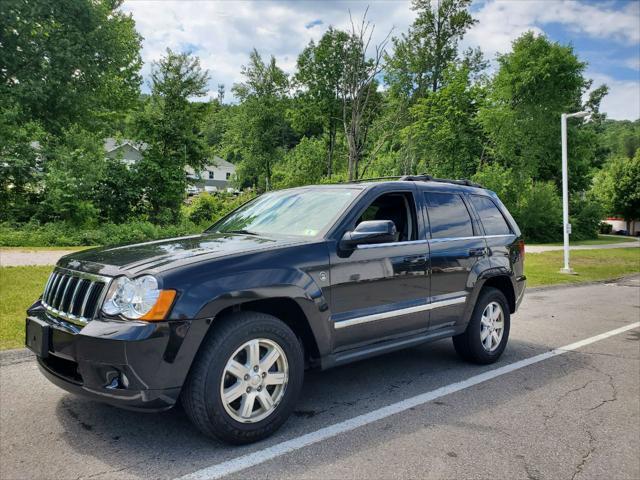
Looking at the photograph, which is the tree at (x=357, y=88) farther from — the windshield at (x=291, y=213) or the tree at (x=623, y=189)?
the tree at (x=623, y=189)

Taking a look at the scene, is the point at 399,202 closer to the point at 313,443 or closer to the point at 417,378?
the point at 417,378

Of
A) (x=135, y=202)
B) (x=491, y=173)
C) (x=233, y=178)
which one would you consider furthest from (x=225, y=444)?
(x=233, y=178)

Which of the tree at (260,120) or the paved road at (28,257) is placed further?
the tree at (260,120)

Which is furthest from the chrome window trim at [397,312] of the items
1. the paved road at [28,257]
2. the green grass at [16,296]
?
the paved road at [28,257]

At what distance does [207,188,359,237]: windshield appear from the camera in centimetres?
419

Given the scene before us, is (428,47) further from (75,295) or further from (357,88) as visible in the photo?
(75,295)

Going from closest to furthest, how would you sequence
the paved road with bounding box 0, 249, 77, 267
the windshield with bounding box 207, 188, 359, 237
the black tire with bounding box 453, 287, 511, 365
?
1. the windshield with bounding box 207, 188, 359, 237
2. the black tire with bounding box 453, 287, 511, 365
3. the paved road with bounding box 0, 249, 77, 267

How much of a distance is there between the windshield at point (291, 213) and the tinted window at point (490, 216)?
186 cm

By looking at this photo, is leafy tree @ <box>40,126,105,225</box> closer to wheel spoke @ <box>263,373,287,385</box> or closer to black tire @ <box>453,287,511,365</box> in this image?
black tire @ <box>453,287,511,365</box>

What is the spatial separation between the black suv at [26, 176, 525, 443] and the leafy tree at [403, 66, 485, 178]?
82.8 ft

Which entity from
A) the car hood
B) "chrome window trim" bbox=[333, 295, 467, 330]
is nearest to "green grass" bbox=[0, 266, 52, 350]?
the car hood

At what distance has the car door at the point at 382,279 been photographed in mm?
3908

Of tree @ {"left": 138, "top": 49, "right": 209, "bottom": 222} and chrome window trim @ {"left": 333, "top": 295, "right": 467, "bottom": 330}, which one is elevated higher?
tree @ {"left": 138, "top": 49, "right": 209, "bottom": 222}

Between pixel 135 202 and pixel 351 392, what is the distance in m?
19.8
